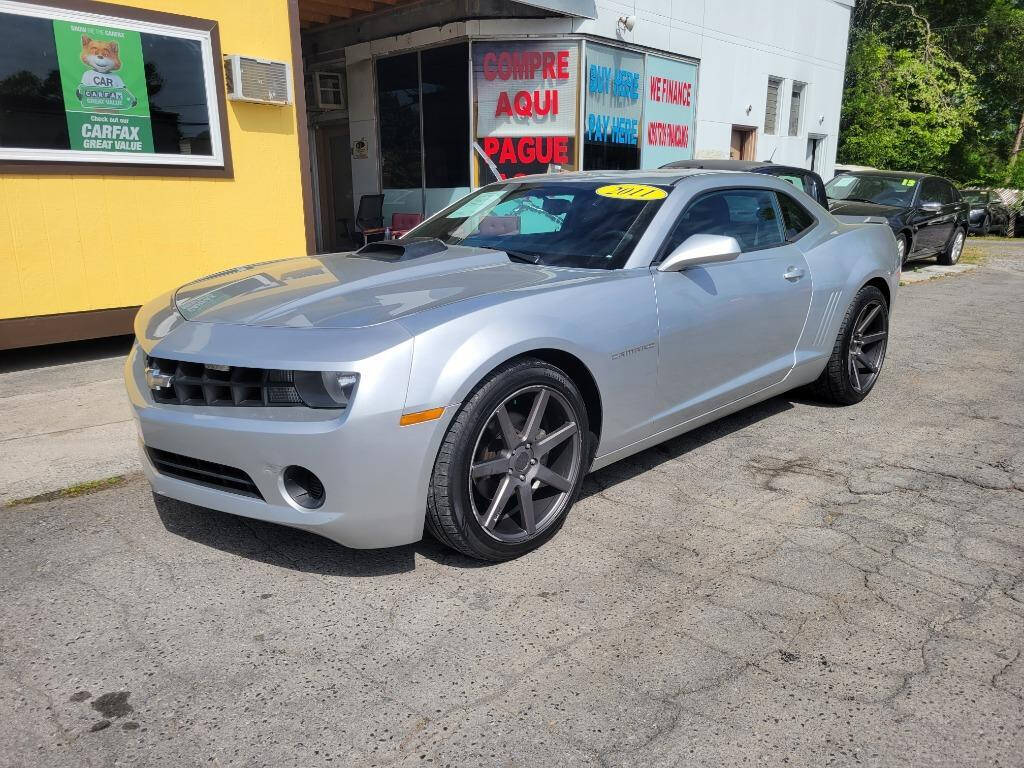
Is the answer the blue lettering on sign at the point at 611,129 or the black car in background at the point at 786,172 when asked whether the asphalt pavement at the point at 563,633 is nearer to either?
the black car in background at the point at 786,172

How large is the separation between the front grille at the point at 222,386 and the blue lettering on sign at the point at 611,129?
31.8ft

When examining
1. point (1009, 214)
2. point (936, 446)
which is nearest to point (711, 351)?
point (936, 446)

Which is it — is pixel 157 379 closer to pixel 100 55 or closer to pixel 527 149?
pixel 100 55

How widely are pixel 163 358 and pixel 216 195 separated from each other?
4558 millimetres

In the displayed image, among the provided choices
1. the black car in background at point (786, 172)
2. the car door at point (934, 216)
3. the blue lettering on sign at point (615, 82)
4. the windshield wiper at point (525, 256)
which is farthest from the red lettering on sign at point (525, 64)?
the windshield wiper at point (525, 256)

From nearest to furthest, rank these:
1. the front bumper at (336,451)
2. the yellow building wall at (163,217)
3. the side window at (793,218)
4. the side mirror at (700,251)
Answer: the front bumper at (336,451) < the side mirror at (700,251) < the side window at (793,218) < the yellow building wall at (163,217)

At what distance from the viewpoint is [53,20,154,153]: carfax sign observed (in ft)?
19.6

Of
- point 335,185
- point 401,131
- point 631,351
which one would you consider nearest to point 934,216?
point 401,131

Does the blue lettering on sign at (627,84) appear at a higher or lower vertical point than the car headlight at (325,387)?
higher

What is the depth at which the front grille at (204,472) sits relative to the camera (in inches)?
106

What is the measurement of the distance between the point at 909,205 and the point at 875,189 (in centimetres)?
71

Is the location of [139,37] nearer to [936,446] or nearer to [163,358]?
[163,358]

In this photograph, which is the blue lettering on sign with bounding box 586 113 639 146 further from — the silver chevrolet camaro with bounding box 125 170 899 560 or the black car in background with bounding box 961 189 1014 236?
the black car in background with bounding box 961 189 1014 236

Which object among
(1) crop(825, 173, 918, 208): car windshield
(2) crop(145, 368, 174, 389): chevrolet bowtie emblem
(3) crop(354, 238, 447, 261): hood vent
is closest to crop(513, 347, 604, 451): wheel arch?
(3) crop(354, 238, 447, 261): hood vent
